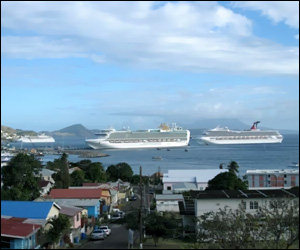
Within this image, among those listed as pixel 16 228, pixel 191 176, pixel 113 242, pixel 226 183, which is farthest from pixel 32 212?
pixel 191 176

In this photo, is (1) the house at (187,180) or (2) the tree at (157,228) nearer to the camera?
(2) the tree at (157,228)

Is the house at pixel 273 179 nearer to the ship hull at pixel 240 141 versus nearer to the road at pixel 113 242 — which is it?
the road at pixel 113 242

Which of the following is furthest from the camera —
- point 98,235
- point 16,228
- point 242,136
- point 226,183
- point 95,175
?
point 242,136

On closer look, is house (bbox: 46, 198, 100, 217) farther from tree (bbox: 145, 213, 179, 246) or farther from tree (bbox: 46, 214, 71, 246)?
tree (bbox: 46, 214, 71, 246)

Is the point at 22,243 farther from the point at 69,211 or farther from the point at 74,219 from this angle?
the point at 69,211

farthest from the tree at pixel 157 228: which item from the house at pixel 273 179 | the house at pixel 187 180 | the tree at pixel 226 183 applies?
the house at pixel 273 179

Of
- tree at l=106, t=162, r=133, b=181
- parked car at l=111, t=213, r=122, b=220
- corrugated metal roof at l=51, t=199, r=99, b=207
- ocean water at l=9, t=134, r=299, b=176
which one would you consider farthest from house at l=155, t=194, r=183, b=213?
ocean water at l=9, t=134, r=299, b=176
